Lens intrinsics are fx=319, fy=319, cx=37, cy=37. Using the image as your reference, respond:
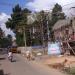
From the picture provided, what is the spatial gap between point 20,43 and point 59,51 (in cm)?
4973

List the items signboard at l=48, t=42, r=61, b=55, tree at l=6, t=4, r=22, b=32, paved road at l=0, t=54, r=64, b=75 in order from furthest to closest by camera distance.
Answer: tree at l=6, t=4, r=22, b=32 → signboard at l=48, t=42, r=61, b=55 → paved road at l=0, t=54, r=64, b=75

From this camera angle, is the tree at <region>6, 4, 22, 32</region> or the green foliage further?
the green foliage

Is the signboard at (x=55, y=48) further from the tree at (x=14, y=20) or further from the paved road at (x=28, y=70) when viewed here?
the tree at (x=14, y=20)

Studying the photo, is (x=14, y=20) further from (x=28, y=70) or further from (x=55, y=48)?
(x=28, y=70)

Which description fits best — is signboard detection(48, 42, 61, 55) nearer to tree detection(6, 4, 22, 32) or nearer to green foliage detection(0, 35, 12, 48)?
tree detection(6, 4, 22, 32)

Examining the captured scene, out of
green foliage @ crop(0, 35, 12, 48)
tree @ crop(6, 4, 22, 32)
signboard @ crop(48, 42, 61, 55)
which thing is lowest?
signboard @ crop(48, 42, 61, 55)

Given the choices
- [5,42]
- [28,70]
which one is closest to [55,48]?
[28,70]

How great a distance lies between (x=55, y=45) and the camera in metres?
45.3

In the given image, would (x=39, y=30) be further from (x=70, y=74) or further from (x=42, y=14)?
(x=70, y=74)

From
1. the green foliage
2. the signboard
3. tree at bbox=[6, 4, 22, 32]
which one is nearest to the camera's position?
the signboard

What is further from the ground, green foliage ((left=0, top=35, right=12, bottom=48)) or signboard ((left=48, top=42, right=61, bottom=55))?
green foliage ((left=0, top=35, right=12, bottom=48))

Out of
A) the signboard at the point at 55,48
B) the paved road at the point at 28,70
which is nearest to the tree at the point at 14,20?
the signboard at the point at 55,48

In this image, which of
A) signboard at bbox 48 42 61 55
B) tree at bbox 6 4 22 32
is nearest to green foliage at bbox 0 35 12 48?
tree at bbox 6 4 22 32

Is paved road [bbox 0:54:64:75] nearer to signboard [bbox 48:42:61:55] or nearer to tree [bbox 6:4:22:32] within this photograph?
signboard [bbox 48:42:61:55]
